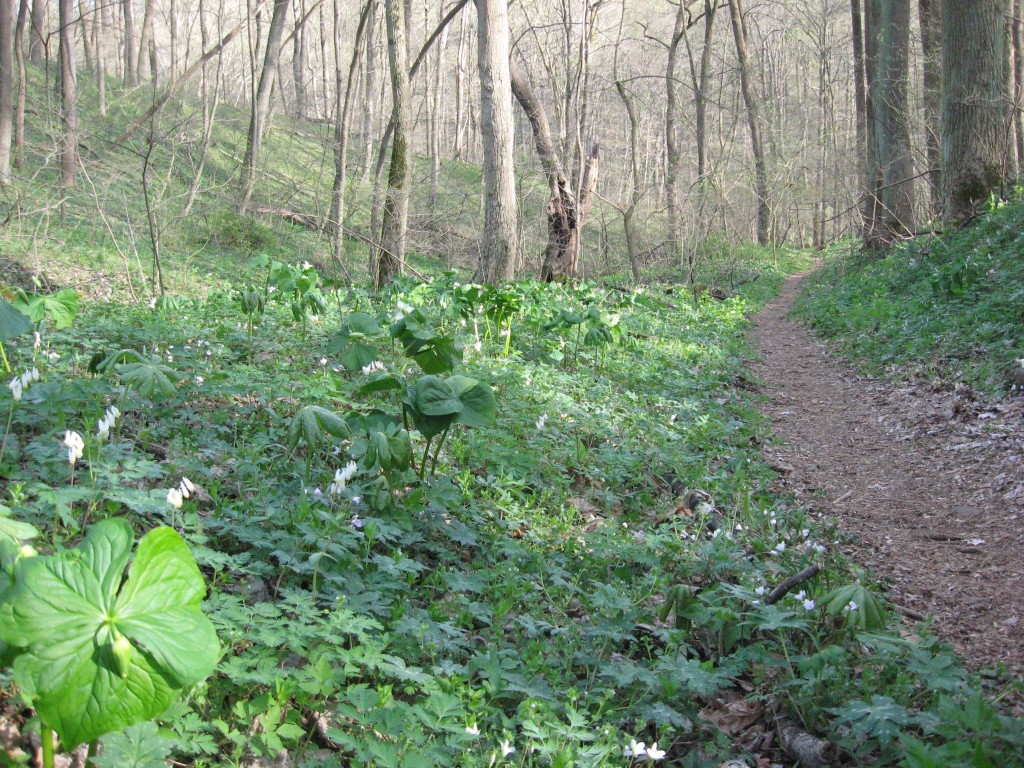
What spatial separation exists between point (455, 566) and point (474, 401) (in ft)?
2.58

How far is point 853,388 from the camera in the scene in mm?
7656

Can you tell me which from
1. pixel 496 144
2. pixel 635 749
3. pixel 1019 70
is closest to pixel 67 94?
pixel 496 144

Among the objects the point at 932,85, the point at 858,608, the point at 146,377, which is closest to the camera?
the point at 858,608

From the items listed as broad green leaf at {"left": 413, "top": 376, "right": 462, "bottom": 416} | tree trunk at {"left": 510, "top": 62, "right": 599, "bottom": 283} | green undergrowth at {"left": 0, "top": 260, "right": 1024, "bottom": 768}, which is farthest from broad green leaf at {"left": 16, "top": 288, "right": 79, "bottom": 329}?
tree trunk at {"left": 510, "top": 62, "right": 599, "bottom": 283}

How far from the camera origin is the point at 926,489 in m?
4.89

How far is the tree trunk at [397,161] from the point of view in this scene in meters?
11.1

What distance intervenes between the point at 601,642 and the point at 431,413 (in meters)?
1.27

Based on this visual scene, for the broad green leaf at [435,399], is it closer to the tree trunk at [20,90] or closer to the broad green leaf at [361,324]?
the broad green leaf at [361,324]

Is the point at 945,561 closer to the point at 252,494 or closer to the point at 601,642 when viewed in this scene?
the point at 601,642

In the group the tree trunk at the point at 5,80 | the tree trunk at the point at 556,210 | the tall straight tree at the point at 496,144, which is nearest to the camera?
the tall straight tree at the point at 496,144

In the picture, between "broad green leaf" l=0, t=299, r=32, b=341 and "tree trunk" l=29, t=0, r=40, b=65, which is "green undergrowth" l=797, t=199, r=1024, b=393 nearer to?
"broad green leaf" l=0, t=299, r=32, b=341

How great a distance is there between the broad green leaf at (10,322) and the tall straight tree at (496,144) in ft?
24.5

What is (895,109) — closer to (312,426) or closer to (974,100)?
(974,100)

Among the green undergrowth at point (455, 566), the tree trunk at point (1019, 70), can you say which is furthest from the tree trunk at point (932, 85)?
the green undergrowth at point (455, 566)
